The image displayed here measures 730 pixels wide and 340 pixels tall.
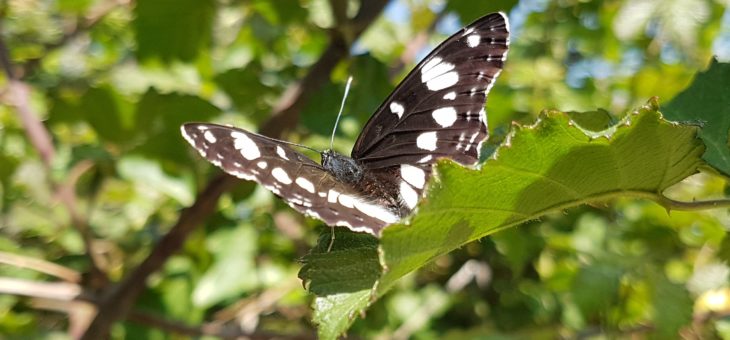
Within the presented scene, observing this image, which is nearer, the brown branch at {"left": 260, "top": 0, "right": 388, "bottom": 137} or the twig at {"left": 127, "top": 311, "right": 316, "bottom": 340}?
the brown branch at {"left": 260, "top": 0, "right": 388, "bottom": 137}

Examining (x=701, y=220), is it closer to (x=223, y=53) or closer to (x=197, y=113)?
(x=197, y=113)

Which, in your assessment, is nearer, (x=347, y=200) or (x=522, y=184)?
(x=522, y=184)

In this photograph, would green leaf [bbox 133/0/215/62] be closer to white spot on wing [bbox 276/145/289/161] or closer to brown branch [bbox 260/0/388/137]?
brown branch [bbox 260/0/388/137]

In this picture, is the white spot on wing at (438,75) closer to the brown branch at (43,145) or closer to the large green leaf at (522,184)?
the large green leaf at (522,184)

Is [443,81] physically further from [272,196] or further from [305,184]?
[272,196]

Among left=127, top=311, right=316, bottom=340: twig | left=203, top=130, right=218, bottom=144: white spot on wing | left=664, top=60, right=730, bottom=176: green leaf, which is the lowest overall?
left=127, top=311, right=316, bottom=340: twig

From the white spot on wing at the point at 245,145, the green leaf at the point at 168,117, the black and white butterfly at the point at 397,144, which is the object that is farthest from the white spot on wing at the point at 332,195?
the green leaf at the point at 168,117

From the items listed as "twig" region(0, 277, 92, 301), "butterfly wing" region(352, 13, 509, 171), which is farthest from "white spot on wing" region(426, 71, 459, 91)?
"twig" region(0, 277, 92, 301)

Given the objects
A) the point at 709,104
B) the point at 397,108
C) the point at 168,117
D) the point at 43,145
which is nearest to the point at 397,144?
the point at 397,108
